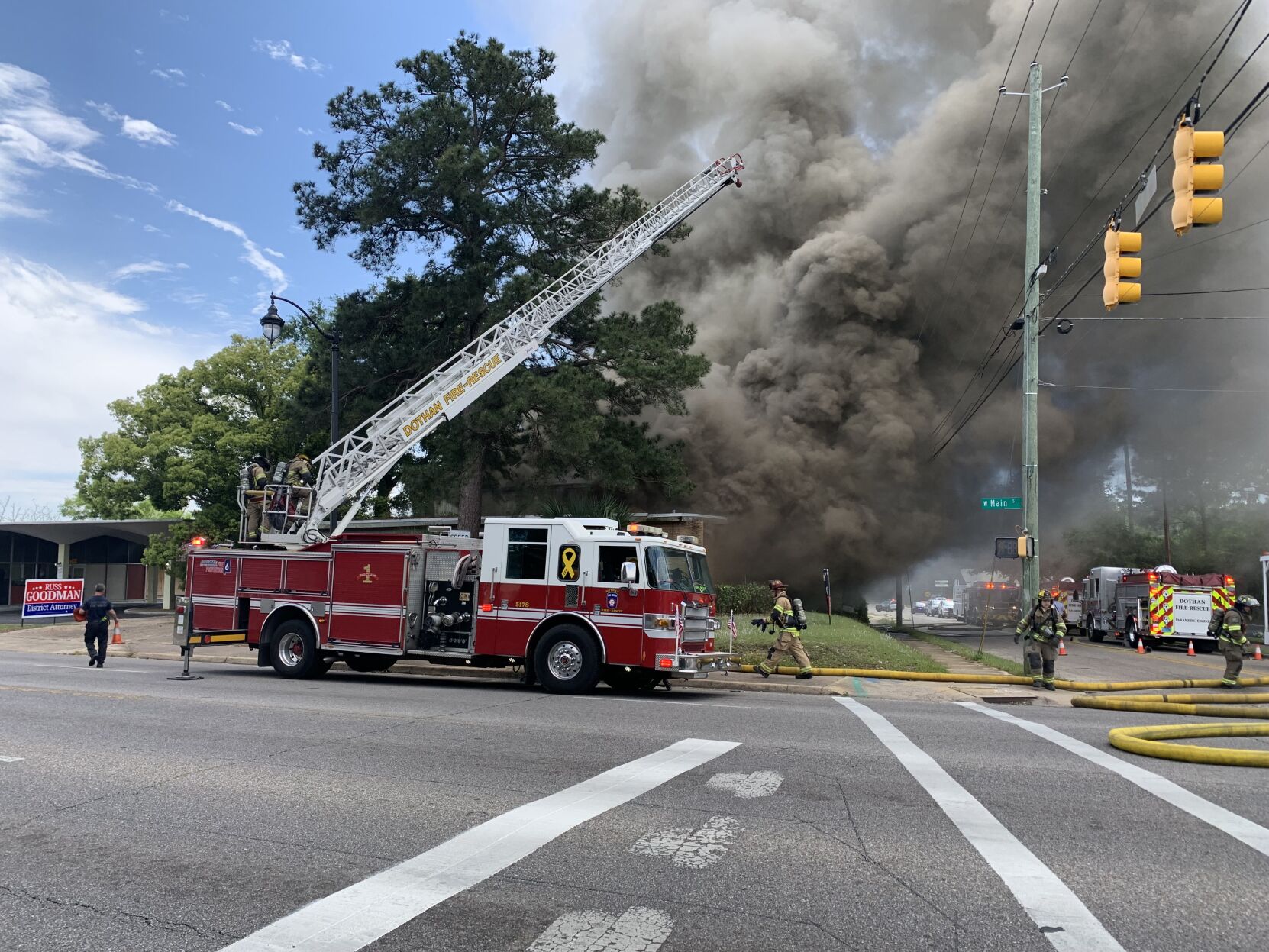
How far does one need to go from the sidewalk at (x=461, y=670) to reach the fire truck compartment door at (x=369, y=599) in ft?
6.30

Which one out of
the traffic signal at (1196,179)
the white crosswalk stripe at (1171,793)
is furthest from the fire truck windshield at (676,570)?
the traffic signal at (1196,179)

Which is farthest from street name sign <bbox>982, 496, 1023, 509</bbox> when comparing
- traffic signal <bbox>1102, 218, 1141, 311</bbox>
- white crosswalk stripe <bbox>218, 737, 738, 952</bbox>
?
white crosswalk stripe <bbox>218, 737, 738, 952</bbox>

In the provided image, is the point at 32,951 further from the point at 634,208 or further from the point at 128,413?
the point at 128,413

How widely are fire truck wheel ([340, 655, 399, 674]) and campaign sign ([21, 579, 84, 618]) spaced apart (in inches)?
551

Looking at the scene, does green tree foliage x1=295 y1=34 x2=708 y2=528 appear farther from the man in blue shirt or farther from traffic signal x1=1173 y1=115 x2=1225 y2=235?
traffic signal x1=1173 y1=115 x2=1225 y2=235

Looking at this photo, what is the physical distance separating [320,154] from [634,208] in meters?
7.86

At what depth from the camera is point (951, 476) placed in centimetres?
3375

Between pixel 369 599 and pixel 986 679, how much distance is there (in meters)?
9.32

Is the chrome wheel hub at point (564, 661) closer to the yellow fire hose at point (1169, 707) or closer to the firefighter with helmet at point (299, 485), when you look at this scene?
the yellow fire hose at point (1169, 707)

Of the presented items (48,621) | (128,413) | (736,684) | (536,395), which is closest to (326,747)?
(736,684)

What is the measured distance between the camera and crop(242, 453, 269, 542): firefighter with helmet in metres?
15.4

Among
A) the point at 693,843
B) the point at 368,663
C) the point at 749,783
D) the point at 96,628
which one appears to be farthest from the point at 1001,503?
the point at 96,628

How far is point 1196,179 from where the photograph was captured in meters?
7.62

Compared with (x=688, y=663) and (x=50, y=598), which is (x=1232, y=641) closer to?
(x=688, y=663)
